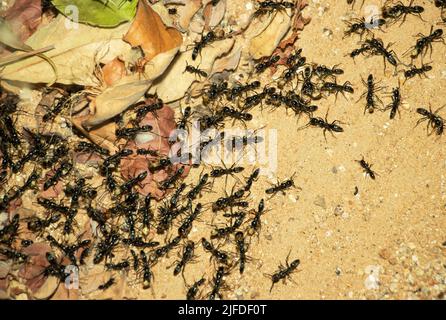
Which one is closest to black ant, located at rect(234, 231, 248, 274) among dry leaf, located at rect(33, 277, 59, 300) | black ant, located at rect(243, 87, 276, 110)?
black ant, located at rect(243, 87, 276, 110)

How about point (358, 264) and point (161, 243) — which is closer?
point (358, 264)

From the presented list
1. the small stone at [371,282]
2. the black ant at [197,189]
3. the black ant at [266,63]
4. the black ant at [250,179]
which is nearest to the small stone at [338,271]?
the small stone at [371,282]

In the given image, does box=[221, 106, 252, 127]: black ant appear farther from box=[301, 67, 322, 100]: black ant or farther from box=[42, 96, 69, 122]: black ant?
box=[42, 96, 69, 122]: black ant

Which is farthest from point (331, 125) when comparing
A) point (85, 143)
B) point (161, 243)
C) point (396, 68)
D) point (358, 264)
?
point (85, 143)

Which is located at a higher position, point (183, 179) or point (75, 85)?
point (75, 85)

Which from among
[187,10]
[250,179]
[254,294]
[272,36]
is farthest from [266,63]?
[254,294]

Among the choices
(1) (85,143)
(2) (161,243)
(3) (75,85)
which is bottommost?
(2) (161,243)
